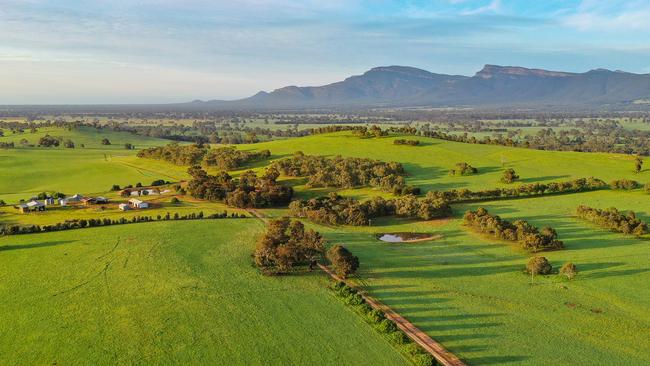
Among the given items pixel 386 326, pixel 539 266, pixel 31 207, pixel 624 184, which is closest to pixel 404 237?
pixel 539 266

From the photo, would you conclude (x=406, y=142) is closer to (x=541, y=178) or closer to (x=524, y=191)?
(x=541, y=178)

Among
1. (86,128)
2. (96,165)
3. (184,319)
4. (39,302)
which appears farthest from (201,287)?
(86,128)

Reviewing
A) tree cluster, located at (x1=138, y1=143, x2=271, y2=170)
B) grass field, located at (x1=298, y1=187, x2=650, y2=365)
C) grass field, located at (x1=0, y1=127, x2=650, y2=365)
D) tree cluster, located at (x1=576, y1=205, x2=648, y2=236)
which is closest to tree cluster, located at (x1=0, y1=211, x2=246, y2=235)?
grass field, located at (x1=0, y1=127, x2=650, y2=365)

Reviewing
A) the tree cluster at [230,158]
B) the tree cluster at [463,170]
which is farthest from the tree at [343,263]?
the tree cluster at [230,158]

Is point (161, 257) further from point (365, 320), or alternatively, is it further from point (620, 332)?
point (620, 332)

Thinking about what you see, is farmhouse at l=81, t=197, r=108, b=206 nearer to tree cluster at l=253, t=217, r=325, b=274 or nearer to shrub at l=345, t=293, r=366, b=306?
tree cluster at l=253, t=217, r=325, b=274

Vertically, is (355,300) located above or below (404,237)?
above
